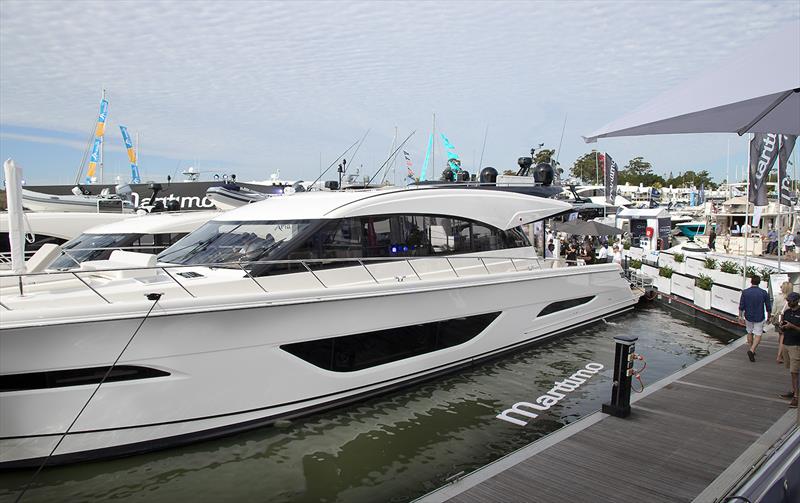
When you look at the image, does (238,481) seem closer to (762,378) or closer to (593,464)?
(593,464)

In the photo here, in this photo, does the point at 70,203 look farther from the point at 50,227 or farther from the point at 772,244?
the point at 772,244

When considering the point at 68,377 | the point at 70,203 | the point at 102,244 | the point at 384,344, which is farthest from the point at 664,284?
the point at 70,203

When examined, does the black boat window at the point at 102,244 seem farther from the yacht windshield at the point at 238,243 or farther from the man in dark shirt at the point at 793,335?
the man in dark shirt at the point at 793,335

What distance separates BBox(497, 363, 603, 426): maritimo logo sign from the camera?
267 inches

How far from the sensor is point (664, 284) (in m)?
15.1

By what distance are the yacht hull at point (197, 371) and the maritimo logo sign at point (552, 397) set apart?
1389 millimetres

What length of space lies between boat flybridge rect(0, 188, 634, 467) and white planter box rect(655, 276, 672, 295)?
672 cm

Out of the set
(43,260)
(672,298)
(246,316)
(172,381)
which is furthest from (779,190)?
(43,260)

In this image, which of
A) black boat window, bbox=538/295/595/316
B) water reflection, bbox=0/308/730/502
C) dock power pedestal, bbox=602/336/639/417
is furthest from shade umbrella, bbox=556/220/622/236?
dock power pedestal, bbox=602/336/639/417

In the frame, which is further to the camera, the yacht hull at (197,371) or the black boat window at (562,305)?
the black boat window at (562,305)

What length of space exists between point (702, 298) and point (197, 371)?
471 inches

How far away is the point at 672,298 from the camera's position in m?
14.3

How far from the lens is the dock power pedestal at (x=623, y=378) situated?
585cm

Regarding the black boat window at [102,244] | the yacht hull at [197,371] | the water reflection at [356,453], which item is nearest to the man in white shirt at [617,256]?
the water reflection at [356,453]
